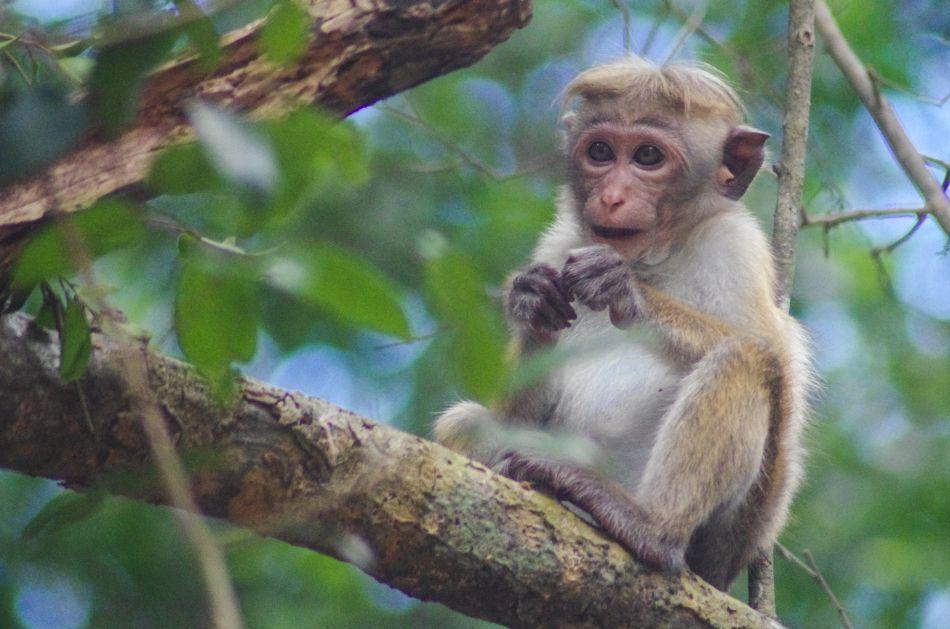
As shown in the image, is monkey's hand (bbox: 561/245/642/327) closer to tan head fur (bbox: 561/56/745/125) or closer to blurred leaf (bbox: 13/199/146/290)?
tan head fur (bbox: 561/56/745/125)

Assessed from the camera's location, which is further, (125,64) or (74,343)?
(74,343)

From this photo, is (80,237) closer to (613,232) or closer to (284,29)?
(284,29)

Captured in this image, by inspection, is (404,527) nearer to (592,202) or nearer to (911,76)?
(592,202)

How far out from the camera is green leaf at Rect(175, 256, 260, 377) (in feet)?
5.64

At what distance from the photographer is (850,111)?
1134cm

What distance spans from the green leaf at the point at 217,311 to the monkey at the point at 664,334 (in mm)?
3336

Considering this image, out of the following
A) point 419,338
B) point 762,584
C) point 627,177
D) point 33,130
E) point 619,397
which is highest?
point 33,130

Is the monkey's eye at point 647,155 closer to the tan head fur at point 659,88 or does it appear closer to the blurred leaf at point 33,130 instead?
the tan head fur at point 659,88

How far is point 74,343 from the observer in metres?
3.12

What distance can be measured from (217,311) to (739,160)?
520 cm

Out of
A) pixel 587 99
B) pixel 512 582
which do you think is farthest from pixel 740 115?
pixel 512 582

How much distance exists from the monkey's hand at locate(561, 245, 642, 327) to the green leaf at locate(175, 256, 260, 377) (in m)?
3.85

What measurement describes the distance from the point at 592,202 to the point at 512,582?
2305 millimetres

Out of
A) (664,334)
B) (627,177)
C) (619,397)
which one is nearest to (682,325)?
(664,334)
